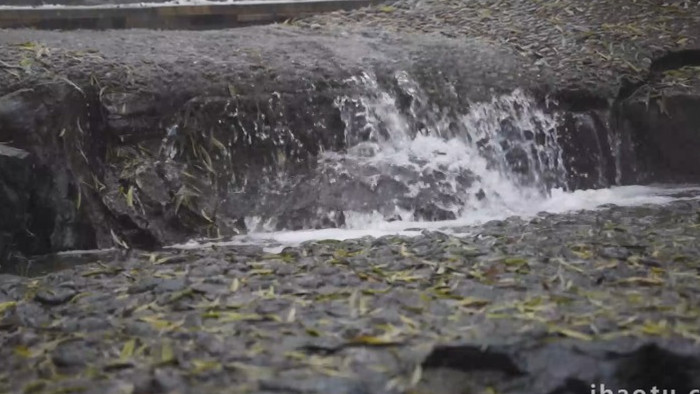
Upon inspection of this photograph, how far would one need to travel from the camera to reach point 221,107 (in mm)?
5934

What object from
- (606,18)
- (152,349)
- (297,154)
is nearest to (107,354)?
(152,349)

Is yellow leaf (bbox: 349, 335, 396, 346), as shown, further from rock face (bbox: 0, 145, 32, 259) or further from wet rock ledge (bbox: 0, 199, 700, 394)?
rock face (bbox: 0, 145, 32, 259)

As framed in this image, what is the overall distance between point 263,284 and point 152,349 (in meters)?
0.83

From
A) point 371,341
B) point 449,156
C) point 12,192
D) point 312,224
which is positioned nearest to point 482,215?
point 449,156

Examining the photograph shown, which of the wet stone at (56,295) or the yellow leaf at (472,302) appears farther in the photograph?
the wet stone at (56,295)

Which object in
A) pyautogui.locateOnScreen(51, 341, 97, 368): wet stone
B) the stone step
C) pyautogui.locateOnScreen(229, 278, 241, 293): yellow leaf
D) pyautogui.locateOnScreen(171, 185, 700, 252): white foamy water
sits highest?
the stone step

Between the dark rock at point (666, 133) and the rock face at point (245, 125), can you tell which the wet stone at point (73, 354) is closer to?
the rock face at point (245, 125)

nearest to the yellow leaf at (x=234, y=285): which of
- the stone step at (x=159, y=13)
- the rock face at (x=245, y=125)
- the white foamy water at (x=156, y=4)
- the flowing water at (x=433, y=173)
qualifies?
the flowing water at (x=433, y=173)

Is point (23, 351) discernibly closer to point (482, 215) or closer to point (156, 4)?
point (482, 215)

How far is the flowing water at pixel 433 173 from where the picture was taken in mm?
5746

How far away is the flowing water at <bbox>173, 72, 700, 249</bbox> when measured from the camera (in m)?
5.75

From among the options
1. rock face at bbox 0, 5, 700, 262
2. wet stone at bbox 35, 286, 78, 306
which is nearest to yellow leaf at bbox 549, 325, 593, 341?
wet stone at bbox 35, 286, 78, 306

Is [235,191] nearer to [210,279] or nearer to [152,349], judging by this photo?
[210,279]

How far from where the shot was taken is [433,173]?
622 cm
